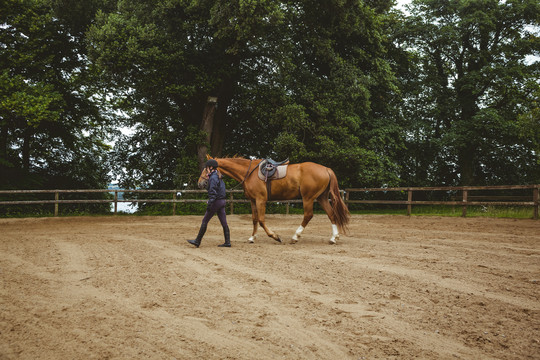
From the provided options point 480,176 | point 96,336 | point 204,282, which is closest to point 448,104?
point 480,176

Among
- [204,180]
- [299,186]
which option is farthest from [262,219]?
[204,180]

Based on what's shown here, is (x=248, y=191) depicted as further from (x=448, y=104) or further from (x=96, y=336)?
(x=448, y=104)

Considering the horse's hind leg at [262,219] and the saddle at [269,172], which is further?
the saddle at [269,172]

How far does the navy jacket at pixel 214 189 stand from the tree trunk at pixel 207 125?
9.67m

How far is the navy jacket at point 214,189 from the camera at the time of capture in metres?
8.14

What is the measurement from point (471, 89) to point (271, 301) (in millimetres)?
24627

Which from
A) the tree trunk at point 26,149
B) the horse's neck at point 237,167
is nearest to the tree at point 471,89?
the horse's neck at point 237,167

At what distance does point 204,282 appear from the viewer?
5.26 meters

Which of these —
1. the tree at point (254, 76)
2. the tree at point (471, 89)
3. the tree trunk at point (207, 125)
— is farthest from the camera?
the tree at point (471, 89)

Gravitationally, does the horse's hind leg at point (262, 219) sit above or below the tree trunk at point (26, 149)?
below

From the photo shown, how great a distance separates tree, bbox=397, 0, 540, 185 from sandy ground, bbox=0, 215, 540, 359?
1742cm

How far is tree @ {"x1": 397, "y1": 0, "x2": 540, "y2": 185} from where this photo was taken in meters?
22.6

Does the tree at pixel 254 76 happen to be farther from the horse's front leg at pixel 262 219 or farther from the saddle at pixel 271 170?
the horse's front leg at pixel 262 219

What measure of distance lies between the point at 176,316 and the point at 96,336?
2.63ft
